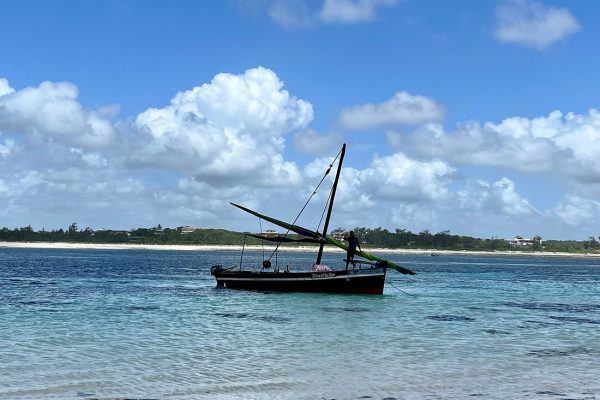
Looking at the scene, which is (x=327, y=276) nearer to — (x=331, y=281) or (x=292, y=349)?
(x=331, y=281)

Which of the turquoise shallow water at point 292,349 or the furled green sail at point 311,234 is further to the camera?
the furled green sail at point 311,234

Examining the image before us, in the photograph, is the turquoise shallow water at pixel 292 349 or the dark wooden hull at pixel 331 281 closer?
the turquoise shallow water at pixel 292 349

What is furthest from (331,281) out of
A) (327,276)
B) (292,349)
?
(292,349)

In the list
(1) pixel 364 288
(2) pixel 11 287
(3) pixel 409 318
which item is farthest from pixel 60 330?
(2) pixel 11 287

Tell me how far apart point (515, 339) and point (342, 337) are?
7099 mm

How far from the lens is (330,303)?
1617 inches

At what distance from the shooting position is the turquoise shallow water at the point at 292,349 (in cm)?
1688

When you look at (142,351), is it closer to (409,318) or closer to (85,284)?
(409,318)

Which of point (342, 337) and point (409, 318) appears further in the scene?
point (409, 318)

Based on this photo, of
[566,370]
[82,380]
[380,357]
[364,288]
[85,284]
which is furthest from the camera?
[85,284]

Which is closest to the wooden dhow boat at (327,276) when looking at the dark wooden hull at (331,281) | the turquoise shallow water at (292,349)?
the dark wooden hull at (331,281)

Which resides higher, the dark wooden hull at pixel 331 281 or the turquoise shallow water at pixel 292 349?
the dark wooden hull at pixel 331 281

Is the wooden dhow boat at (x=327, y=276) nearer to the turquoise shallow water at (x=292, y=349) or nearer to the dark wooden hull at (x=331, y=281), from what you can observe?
the dark wooden hull at (x=331, y=281)

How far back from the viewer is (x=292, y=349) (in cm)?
2353
